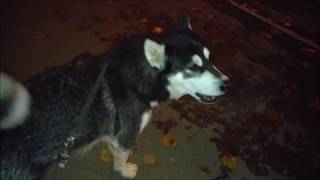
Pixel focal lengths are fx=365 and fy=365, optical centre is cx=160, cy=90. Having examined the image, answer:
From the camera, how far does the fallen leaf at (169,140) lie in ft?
13.5

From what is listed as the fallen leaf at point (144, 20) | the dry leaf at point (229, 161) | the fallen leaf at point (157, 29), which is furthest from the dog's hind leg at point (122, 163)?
the fallen leaf at point (144, 20)

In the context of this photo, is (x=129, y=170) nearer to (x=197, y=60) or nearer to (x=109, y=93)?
(x=109, y=93)

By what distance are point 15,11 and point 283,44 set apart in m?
4.50

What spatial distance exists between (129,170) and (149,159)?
318mm

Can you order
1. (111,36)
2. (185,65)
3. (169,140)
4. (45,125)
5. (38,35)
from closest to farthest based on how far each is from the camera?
(45,125), (185,65), (169,140), (38,35), (111,36)

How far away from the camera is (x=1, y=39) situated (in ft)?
17.1

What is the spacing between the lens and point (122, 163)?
3.59 m

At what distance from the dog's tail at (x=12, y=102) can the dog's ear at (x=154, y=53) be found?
3.17 ft

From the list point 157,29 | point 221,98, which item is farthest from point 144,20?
point 221,98

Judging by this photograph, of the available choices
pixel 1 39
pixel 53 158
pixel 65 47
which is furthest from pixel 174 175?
pixel 1 39

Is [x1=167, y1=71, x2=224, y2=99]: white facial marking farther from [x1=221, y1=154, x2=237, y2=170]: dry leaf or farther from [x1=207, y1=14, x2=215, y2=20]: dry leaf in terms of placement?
[x1=207, y1=14, x2=215, y2=20]: dry leaf

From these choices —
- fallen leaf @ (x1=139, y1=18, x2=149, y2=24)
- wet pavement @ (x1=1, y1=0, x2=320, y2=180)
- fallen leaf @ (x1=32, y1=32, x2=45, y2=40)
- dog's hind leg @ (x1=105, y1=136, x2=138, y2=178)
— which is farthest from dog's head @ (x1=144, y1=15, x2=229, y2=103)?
fallen leaf @ (x1=139, y1=18, x2=149, y2=24)

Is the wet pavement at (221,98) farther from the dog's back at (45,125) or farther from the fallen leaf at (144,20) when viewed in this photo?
the dog's back at (45,125)

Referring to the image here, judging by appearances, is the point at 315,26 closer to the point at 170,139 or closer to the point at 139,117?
the point at 170,139
